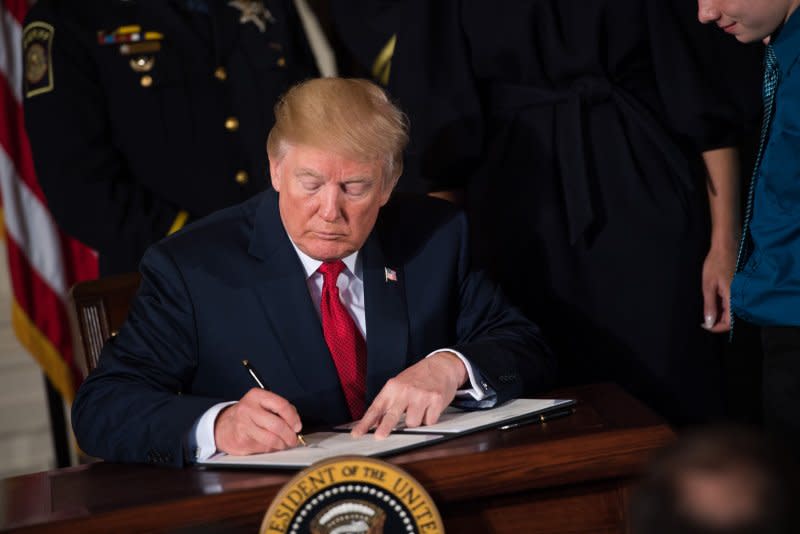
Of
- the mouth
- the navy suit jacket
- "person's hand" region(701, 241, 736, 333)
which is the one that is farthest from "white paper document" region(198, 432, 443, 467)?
"person's hand" region(701, 241, 736, 333)

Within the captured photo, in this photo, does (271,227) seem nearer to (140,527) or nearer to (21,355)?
(140,527)

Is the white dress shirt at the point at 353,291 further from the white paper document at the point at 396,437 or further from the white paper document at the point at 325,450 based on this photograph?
the white paper document at the point at 325,450

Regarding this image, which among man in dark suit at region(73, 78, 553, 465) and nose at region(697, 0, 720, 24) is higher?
nose at region(697, 0, 720, 24)

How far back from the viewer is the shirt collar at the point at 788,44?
2.05 m

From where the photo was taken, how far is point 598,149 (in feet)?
8.45

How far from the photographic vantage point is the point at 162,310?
2.05 meters

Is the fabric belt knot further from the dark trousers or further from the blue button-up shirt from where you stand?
the dark trousers

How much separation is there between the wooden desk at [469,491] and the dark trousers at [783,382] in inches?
21.6

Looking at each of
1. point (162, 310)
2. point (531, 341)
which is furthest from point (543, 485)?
point (162, 310)

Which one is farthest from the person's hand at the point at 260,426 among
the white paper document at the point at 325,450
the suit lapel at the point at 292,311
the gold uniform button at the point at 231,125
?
the gold uniform button at the point at 231,125

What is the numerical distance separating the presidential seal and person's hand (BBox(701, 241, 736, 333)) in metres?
1.46

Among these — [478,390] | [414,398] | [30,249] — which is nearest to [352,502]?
[414,398]

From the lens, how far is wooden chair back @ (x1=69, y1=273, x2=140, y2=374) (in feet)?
7.38

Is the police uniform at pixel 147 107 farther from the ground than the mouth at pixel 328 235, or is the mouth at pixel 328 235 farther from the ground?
the police uniform at pixel 147 107
